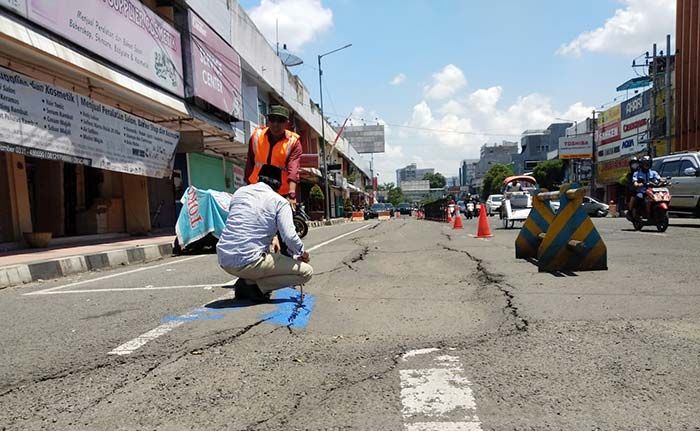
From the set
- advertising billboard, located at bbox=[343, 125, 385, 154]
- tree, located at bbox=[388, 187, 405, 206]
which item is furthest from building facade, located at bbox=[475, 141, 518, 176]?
advertising billboard, located at bbox=[343, 125, 385, 154]

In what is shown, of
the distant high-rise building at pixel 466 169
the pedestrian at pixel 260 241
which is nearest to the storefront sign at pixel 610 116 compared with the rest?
the pedestrian at pixel 260 241

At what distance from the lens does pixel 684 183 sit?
47.5 ft

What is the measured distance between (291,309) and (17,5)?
918cm

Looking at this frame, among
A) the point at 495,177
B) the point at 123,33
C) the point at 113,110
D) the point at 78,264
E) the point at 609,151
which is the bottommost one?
the point at 78,264

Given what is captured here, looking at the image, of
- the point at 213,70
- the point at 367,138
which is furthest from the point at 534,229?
the point at 367,138

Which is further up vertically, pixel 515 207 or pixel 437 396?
pixel 515 207

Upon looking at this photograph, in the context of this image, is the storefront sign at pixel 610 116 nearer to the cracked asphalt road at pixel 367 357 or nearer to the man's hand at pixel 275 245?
the cracked asphalt road at pixel 367 357

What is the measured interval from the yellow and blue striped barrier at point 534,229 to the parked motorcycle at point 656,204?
590 cm

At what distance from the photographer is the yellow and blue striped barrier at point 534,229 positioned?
303 inches

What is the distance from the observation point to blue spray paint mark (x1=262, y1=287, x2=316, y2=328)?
443 centimetres

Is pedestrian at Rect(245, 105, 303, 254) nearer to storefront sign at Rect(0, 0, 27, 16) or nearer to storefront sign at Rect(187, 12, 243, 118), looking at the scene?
storefront sign at Rect(0, 0, 27, 16)

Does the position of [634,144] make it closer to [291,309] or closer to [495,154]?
[291,309]

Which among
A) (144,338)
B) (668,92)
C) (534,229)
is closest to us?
(144,338)

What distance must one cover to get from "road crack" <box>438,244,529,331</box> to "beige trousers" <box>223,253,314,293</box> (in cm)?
192
